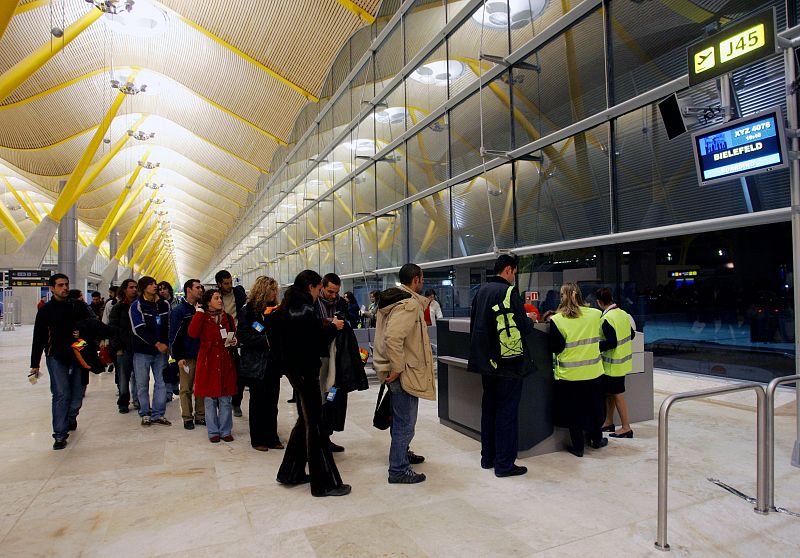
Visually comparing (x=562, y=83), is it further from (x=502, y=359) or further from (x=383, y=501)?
(x=383, y=501)

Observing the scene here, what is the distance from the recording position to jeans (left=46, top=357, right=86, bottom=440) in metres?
5.54

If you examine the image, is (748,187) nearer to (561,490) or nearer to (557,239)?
(557,239)

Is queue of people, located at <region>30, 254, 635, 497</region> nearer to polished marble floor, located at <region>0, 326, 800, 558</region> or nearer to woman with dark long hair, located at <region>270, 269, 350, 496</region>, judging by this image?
woman with dark long hair, located at <region>270, 269, 350, 496</region>

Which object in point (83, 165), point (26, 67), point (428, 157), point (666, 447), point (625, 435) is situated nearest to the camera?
point (666, 447)

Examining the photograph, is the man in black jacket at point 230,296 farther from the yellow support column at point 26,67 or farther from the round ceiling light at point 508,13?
the yellow support column at point 26,67

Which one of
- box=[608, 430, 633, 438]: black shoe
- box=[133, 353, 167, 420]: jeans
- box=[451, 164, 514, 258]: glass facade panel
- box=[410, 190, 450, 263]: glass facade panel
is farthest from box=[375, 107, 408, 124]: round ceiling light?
box=[608, 430, 633, 438]: black shoe

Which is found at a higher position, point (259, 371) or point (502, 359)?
point (502, 359)

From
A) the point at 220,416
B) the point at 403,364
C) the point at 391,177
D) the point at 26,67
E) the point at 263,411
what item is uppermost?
the point at 26,67

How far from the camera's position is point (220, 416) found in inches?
232

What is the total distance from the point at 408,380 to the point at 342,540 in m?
1.35

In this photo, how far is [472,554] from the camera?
3.06 m

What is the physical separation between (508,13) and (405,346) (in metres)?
7.77

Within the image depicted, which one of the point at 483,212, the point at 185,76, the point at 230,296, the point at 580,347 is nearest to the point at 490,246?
the point at 483,212

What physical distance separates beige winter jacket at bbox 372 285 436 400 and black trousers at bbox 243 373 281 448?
167 cm
